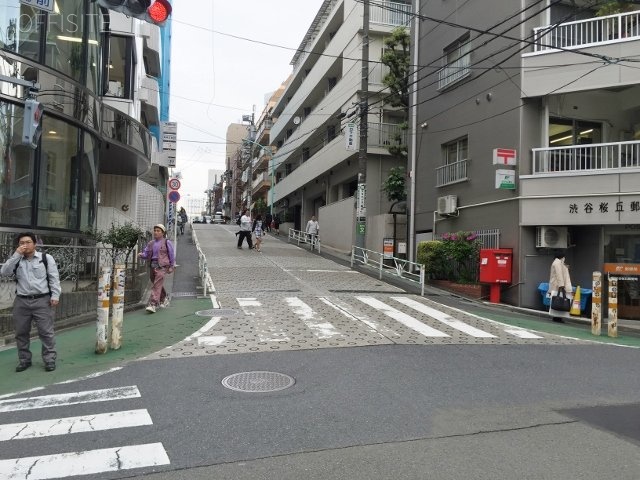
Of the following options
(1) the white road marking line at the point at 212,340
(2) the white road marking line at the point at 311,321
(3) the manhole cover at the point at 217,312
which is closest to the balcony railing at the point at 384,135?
(2) the white road marking line at the point at 311,321

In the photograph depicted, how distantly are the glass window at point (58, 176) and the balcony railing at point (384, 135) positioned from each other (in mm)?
15542

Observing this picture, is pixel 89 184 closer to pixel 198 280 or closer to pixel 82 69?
pixel 82 69

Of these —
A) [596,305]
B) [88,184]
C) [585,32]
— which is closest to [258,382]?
[596,305]

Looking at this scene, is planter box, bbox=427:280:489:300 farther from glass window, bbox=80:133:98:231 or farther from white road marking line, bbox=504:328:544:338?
glass window, bbox=80:133:98:231

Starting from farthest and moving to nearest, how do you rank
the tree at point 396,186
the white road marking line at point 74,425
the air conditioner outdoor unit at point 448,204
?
the tree at point 396,186, the air conditioner outdoor unit at point 448,204, the white road marking line at point 74,425

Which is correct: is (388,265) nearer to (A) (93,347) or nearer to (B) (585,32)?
(B) (585,32)

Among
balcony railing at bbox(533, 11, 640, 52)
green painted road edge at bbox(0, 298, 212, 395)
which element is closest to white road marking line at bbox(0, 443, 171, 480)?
green painted road edge at bbox(0, 298, 212, 395)

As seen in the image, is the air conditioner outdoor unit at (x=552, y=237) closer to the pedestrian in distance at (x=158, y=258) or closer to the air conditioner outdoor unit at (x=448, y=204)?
the air conditioner outdoor unit at (x=448, y=204)

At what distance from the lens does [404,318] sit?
11.0 meters

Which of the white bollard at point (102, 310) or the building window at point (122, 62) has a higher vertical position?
the building window at point (122, 62)

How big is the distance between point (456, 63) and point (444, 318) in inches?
452

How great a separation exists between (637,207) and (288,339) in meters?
10.2

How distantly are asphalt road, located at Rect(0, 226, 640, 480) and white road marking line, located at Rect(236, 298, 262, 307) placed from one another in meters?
2.26

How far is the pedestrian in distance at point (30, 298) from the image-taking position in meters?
6.80
